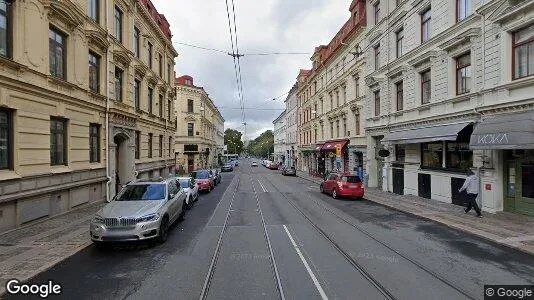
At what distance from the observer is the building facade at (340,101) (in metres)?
26.5

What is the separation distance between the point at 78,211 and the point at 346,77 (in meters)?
23.3

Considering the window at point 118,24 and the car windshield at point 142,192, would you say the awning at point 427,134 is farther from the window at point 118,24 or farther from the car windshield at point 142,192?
the window at point 118,24

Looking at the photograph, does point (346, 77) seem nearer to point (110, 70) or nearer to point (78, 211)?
point (110, 70)

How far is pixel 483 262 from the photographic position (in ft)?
24.2

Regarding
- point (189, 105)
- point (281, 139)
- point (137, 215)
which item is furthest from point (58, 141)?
point (281, 139)

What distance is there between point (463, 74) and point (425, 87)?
3020 millimetres

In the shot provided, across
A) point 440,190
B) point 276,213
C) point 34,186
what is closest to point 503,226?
point 440,190

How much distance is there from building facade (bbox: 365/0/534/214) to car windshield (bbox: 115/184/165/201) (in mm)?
11319

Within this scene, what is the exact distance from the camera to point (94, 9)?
1630 cm

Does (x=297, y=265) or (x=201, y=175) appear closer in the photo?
(x=297, y=265)

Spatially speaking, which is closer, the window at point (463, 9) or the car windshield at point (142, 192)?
the car windshield at point (142, 192)

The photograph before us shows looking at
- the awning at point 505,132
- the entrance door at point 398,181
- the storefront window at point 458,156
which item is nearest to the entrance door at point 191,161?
the entrance door at point 398,181

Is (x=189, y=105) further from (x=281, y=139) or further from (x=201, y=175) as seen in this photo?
(x=281, y=139)

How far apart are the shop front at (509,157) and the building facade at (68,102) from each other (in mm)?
15580
